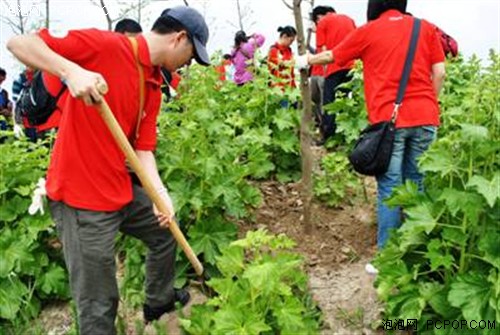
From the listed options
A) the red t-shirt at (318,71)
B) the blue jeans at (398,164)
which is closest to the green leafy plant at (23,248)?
the blue jeans at (398,164)

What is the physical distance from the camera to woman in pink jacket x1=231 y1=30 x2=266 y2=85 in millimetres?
6566

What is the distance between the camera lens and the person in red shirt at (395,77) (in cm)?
389

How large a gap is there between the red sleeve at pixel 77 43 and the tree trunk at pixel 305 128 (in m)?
1.66

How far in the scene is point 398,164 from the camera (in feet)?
13.0

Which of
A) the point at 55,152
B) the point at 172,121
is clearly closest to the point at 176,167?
the point at 172,121

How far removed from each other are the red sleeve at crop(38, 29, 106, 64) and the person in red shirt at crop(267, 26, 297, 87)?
188cm

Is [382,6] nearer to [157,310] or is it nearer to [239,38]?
[157,310]

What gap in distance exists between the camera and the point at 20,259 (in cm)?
419

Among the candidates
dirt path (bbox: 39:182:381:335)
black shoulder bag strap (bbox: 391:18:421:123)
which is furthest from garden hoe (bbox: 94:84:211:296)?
black shoulder bag strap (bbox: 391:18:421:123)

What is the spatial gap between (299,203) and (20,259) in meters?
2.31

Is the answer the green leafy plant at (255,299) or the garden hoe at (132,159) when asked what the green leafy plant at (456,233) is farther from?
the garden hoe at (132,159)

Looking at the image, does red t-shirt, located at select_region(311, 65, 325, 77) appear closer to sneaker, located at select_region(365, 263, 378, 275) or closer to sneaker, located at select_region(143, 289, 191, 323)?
sneaker, located at select_region(365, 263, 378, 275)

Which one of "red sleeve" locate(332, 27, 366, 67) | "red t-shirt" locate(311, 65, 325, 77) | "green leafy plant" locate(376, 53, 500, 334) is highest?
"red sleeve" locate(332, 27, 366, 67)

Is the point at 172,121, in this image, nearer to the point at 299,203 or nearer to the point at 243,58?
the point at 299,203
